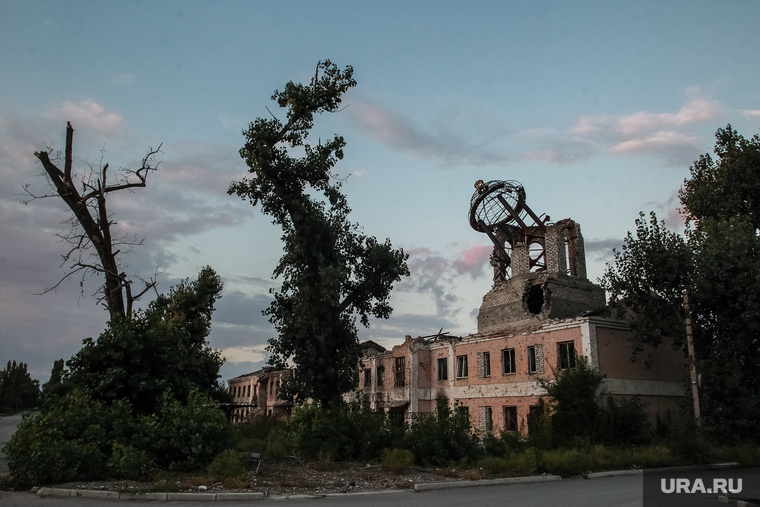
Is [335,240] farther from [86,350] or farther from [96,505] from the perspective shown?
[96,505]

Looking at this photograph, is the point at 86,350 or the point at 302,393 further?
the point at 302,393

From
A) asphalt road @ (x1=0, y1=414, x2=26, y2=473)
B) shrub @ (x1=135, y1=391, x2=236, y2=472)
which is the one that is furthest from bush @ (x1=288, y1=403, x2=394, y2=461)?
asphalt road @ (x1=0, y1=414, x2=26, y2=473)

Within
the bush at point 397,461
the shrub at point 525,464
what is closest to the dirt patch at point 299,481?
the bush at point 397,461

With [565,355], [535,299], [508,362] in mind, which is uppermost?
[535,299]

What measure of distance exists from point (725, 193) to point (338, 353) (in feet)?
73.9

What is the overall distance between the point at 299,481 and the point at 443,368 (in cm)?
2040

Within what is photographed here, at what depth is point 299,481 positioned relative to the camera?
13.0m

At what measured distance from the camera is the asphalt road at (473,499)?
34.3 ft

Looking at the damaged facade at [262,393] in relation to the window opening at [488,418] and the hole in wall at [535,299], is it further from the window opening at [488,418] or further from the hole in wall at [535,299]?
the hole in wall at [535,299]

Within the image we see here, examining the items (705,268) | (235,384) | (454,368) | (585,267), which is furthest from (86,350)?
(235,384)

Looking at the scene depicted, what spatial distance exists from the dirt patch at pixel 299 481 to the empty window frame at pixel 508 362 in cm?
1312

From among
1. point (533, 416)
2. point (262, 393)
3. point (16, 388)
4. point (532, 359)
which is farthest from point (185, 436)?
point (16, 388)

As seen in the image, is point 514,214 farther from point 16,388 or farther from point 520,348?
point 16,388

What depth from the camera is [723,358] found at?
23547mm
